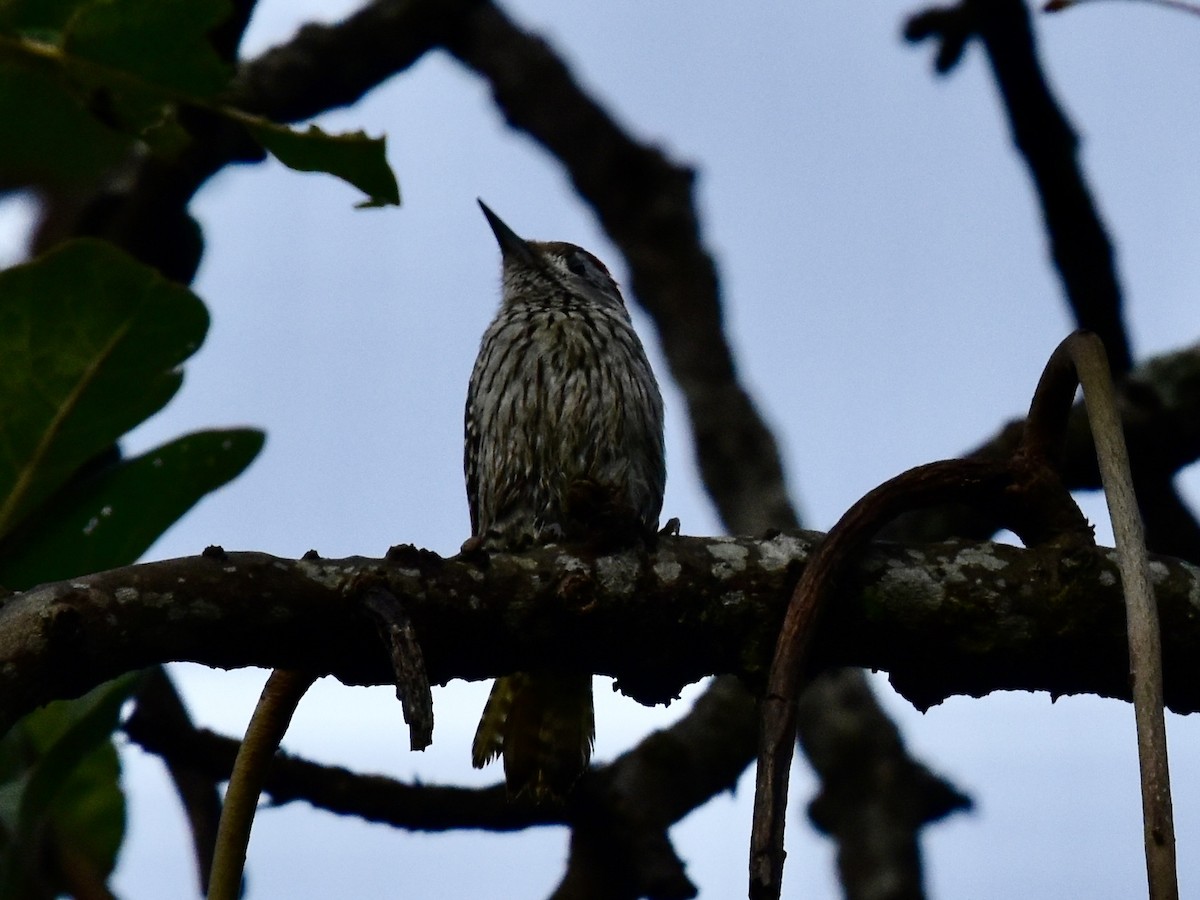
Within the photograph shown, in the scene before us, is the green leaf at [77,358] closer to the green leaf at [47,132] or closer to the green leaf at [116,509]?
the green leaf at [116,509]

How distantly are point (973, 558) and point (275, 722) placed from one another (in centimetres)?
103

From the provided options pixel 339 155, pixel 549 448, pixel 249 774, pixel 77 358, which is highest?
pixel 549 448

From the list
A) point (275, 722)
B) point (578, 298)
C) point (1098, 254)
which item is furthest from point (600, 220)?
point (275, 722)

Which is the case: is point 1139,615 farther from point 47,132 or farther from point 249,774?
point 47,132

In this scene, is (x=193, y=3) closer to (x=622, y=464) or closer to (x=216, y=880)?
(x=216, y=880)

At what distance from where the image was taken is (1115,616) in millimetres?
2320

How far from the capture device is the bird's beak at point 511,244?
5.67 metres

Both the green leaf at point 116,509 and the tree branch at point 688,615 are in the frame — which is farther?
the green leaf at point 116,509

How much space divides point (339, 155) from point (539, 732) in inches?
75.4

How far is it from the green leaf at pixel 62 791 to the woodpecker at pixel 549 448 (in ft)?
4.05

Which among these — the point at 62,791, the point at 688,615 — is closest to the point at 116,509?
the point at 62,791

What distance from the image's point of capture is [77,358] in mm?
2135

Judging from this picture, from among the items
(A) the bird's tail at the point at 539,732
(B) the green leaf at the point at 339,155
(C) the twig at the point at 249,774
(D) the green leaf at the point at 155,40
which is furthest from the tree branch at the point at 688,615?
(A) the bird's tail at the point at 539,732

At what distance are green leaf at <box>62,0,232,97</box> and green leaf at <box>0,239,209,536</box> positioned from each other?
11.0 inches
